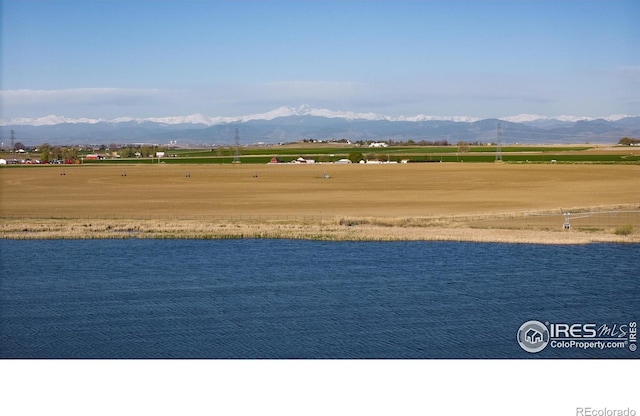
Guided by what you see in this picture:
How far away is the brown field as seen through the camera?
3632 centimetres

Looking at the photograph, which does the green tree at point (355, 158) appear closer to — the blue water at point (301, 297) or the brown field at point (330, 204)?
the brown field at point (330, 204)

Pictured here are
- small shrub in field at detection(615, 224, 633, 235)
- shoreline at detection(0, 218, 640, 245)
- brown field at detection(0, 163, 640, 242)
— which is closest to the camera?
shoreline at detection(0, 218, 640, 245)

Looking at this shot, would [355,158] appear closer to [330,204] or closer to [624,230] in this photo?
[330,204]

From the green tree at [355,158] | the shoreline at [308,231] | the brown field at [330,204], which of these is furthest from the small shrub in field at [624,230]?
the green tree at [355,158]

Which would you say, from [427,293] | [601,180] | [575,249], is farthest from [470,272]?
[601,180]

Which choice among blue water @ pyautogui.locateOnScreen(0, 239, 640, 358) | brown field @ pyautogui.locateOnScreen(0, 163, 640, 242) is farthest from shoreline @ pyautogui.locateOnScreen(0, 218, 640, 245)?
blue water @ pyautogui.locateOnScreen(0, 239, 640, 358)

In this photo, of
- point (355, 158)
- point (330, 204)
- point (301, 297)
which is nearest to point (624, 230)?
point (301, 297)

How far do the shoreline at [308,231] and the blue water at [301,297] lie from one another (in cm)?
121

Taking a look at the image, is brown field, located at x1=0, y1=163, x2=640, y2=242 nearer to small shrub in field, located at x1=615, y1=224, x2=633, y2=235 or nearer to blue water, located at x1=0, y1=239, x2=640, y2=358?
small shrub in field, located at x1=615, y1=224, x2=633, y2=235

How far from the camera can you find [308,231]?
1426 inches

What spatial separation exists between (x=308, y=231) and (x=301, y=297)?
39.3ft

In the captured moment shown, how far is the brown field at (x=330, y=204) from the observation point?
3632 centimetres

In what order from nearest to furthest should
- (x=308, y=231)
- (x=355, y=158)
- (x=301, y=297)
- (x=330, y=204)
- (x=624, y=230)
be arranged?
(x=301, y=297)
(x=624, y=230)
(x=308, y=231)
(x=330, y=204)
(x=355, y=158)

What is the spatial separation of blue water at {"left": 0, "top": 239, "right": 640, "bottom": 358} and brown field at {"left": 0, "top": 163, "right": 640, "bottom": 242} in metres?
2.73
